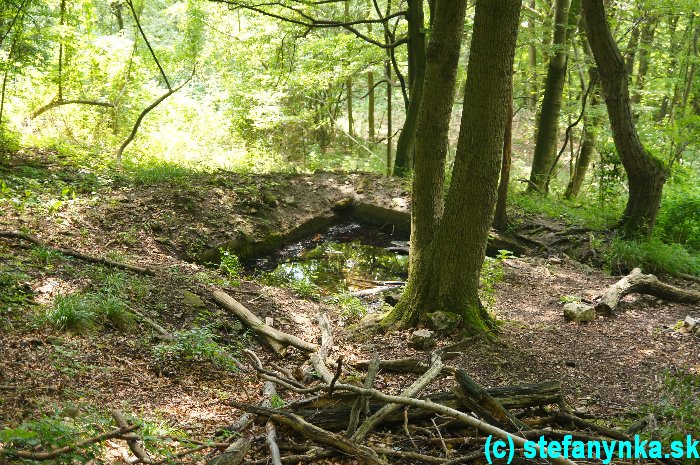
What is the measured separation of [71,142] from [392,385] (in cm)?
1030

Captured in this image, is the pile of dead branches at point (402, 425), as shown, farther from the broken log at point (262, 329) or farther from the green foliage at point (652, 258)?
the green foliage at point (652, 258)

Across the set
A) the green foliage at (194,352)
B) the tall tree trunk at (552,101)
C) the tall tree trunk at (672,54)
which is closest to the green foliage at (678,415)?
the green foliage at (194,352)

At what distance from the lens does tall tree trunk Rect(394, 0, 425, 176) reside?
1378 cm

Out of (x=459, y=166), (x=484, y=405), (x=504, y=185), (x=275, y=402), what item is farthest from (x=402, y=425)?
(x=504, y=185)

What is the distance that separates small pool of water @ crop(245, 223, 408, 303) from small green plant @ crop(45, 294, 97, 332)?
377cm

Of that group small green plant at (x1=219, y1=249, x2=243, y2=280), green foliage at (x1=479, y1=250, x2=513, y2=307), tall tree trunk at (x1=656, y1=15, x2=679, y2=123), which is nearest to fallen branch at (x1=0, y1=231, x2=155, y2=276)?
small green plant at (x1=219, y1=249, x2=243, y2=280)

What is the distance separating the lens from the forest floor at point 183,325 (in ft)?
13.9

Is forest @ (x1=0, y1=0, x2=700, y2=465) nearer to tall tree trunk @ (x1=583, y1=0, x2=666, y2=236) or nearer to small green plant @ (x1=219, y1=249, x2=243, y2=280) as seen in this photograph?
tall tree trunk @ (x1=583, y1=0, x2=666, y2=236)

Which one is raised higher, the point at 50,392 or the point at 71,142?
the point at 71,142

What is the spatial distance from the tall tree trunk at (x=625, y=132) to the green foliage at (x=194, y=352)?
28.8 feet

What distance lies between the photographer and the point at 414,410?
379 cm

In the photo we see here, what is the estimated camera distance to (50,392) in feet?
Result: 12.6

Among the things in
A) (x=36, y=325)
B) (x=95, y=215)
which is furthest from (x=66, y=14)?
(x=36, y=325)

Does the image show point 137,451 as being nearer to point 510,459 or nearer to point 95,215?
point 510,459
